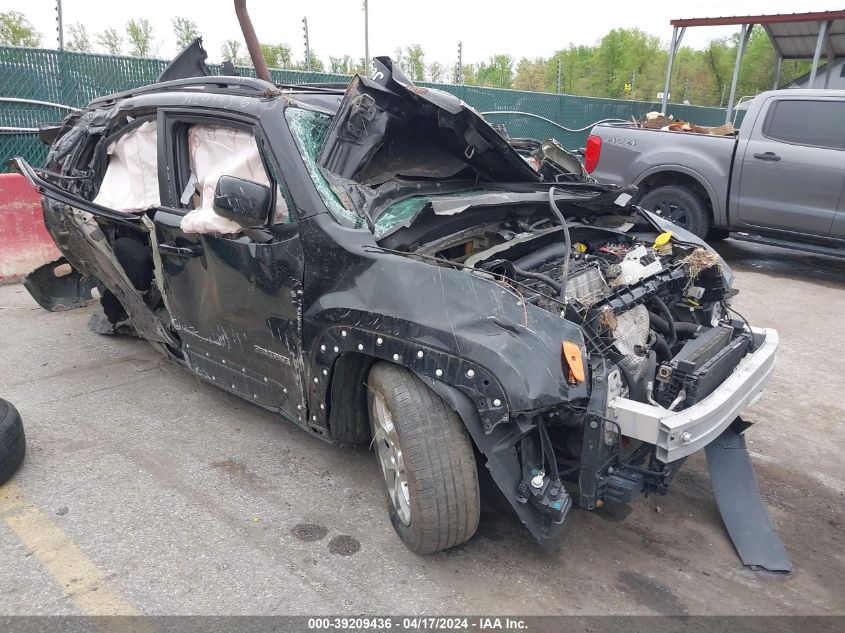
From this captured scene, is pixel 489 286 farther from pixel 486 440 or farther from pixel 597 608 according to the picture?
pixel 597 608

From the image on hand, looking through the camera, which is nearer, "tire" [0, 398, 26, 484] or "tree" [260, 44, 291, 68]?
"tire" [0, 398, 26, 484]

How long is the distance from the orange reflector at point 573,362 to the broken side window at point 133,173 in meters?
2.72

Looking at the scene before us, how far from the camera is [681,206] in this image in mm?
7996

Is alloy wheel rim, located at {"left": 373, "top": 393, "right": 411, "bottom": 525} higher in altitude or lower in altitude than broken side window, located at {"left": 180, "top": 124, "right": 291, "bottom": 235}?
lower

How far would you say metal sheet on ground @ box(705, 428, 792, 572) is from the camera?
291 cm

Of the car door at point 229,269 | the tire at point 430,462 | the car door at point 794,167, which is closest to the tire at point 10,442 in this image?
the car door at point 229,269

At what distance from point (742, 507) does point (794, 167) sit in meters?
5.38

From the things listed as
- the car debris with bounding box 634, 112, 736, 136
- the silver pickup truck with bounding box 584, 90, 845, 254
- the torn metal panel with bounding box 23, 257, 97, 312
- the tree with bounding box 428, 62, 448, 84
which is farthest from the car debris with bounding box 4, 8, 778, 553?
the tree with bounding box 428, 62, 448, 84

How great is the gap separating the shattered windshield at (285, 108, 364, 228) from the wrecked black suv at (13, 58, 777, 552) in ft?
0.04

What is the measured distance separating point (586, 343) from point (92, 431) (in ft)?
9.75

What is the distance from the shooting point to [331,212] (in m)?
2.98

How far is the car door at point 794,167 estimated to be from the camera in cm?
707

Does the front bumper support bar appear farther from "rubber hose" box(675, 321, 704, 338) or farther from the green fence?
the green fence

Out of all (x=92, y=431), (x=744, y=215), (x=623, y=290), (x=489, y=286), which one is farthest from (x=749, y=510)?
(x=744, y=215)
